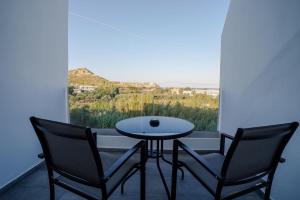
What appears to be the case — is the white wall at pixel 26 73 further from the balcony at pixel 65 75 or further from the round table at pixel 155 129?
the round table at pixel 155 129

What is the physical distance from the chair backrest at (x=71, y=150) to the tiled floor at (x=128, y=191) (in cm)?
83

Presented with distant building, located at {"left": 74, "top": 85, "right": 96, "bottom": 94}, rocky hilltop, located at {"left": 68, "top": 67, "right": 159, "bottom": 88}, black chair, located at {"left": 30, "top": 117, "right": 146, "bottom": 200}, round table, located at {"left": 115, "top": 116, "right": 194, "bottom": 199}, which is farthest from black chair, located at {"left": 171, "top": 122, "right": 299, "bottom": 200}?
distant building, located at {"left": 74, "top": 85, "right": 96, "bottom": 94}

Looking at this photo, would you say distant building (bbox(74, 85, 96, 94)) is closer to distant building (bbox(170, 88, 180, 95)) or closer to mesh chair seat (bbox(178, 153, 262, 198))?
distant building (bbox(170, 88, 180, 95))

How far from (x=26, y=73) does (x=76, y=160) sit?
1591 millimetres

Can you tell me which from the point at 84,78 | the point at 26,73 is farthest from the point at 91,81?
the point at 26,73

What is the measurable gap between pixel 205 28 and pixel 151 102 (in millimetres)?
1867

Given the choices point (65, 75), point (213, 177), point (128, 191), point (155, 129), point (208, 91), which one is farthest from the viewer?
point (208, 91)

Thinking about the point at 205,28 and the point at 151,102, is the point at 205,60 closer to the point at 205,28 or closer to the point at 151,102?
the point at 205,28

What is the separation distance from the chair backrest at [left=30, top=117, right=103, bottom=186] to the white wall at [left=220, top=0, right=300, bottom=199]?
65.6 inches

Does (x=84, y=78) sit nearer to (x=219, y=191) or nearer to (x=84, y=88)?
(x=84, y=88)

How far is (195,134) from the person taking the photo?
3.33 m

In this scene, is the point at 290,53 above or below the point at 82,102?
above

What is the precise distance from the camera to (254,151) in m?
1.25

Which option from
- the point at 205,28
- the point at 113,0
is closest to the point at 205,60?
the point at 205,28
